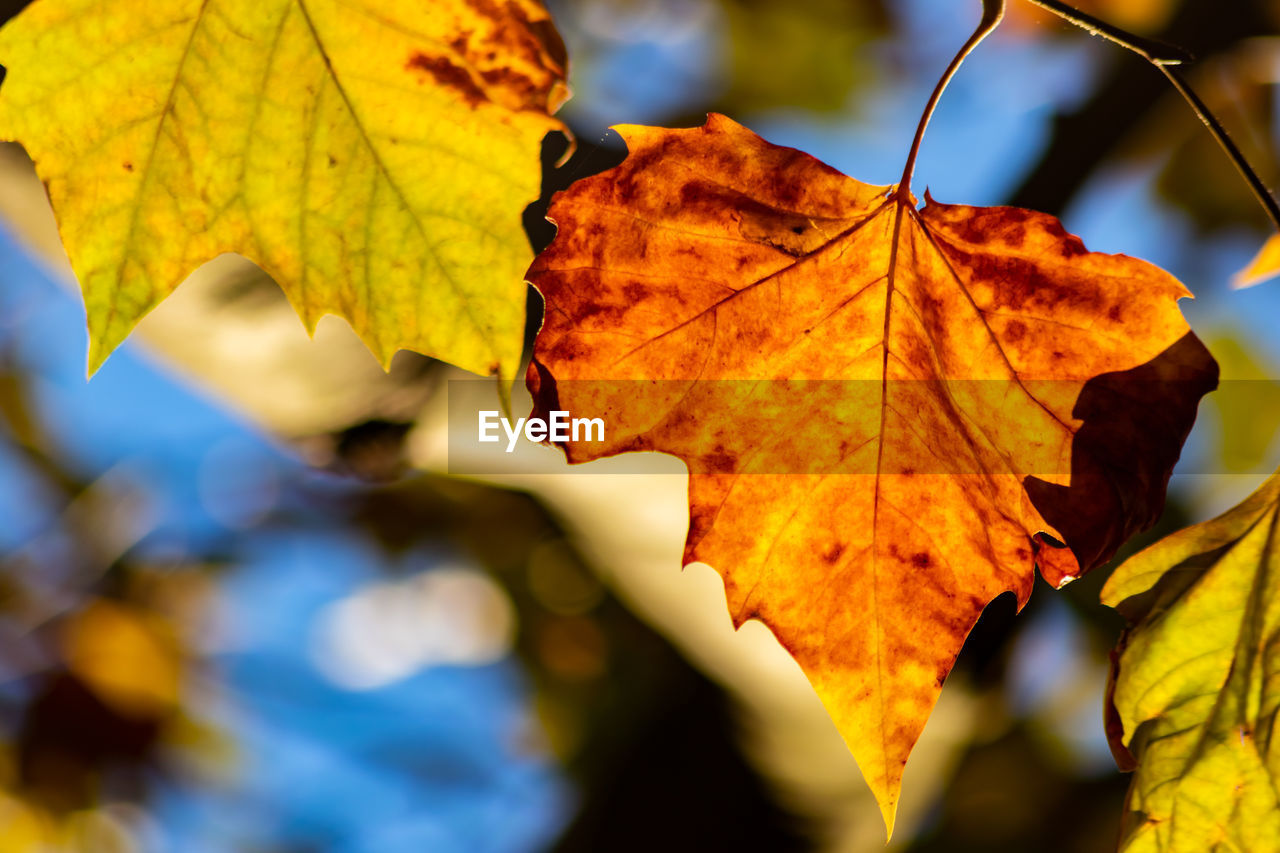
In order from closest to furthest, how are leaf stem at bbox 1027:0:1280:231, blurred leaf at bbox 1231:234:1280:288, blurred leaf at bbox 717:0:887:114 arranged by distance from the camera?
leaf stem at bbox 1027:0:1280:231, blurred leaf at bbox 1231:234:1280:288, blurred leaf at bbox 717:0:887:114

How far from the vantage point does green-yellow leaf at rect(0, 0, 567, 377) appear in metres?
0.43

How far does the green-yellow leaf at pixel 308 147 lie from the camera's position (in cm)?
43

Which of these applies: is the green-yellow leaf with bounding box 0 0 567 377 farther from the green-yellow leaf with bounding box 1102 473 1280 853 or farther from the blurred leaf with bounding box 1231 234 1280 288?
the blurred leaf with bounding box 1231 234 1280 288

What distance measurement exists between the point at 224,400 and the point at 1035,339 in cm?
114

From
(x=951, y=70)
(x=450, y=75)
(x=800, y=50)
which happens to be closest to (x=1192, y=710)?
(x=951, y=70)

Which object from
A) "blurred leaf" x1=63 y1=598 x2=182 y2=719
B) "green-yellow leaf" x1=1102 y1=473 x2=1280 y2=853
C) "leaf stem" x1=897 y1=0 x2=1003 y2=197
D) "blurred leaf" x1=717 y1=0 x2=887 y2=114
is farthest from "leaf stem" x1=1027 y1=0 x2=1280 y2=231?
"blurred leaf" x1=63 y1=598 x2=182 y2=719

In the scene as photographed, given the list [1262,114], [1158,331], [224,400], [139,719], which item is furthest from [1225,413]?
[139,719]

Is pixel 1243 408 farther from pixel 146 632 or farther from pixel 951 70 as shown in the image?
pixel 146 632

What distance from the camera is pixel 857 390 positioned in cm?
49

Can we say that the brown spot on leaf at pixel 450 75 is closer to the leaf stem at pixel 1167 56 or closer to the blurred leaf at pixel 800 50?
the leaf stem at pixel 1167 56

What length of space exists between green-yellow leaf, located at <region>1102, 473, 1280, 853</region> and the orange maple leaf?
0.10 meters

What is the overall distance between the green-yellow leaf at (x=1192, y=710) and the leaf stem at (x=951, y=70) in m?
0.27

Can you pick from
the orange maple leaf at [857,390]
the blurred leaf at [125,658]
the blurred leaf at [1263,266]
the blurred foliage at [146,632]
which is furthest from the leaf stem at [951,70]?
the blurred leaf at [125,658]

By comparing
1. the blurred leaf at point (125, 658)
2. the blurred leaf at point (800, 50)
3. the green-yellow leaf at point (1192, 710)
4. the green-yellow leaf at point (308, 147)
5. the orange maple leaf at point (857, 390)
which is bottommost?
the blurred leaf at point (125, 658)
